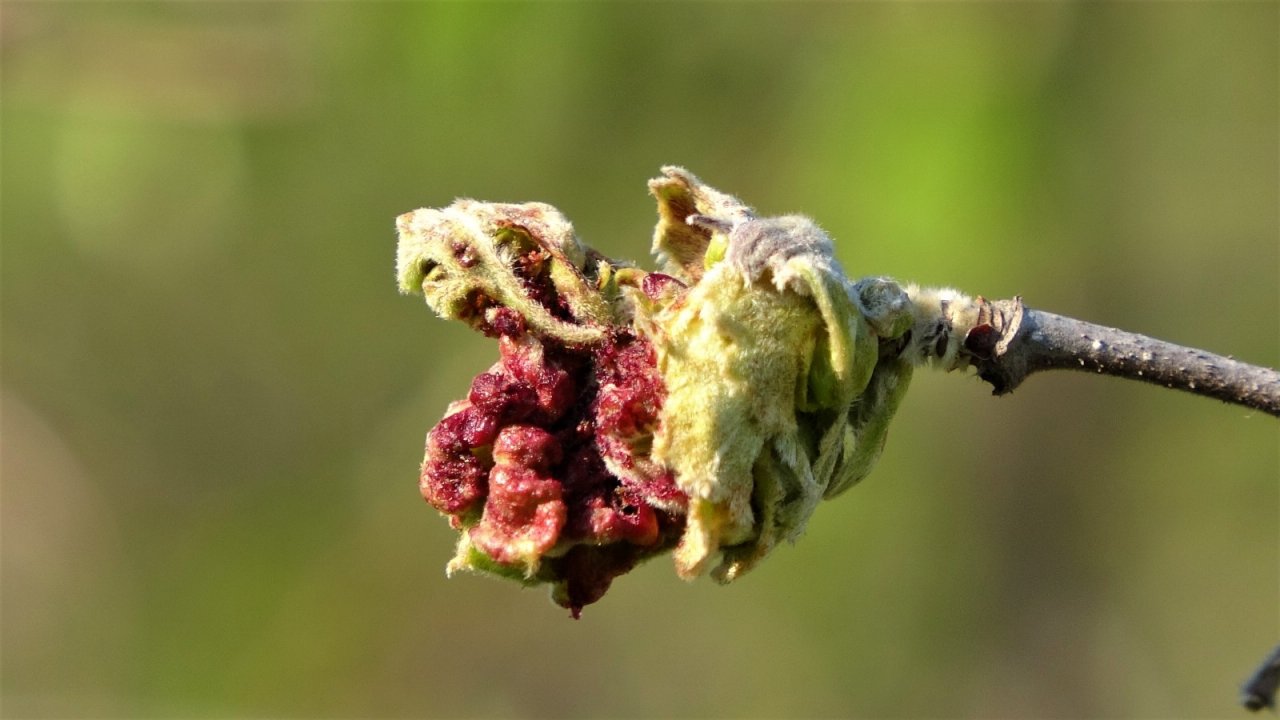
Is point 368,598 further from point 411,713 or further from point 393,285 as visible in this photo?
point 393,285

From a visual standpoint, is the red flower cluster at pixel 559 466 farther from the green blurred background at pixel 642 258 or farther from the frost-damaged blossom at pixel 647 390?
the green blurred background at pixel 642 258

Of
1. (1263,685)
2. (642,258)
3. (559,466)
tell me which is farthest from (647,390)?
(642,258)

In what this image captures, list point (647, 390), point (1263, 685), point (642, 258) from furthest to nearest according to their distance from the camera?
point (642, 258) → point (1263, 685) → point (647, 390)

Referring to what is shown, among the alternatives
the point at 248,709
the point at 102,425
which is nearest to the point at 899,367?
the point at 248,709

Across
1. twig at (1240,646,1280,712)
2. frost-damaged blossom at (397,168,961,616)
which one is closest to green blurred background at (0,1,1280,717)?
twig at (1240,646,1280,712)

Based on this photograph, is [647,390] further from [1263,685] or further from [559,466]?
[1263,685]
